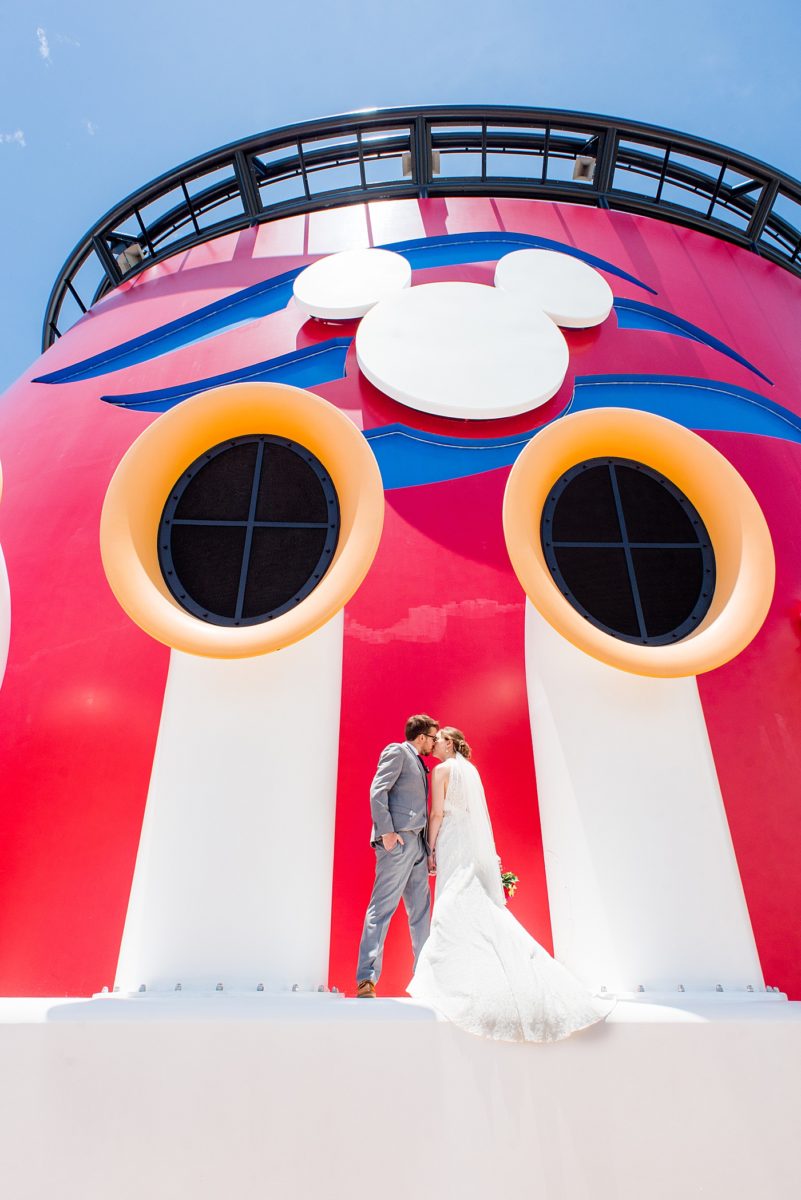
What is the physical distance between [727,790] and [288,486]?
3552mm

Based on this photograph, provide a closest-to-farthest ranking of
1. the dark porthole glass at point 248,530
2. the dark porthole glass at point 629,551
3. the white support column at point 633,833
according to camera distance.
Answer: the white support column at point 633,833
the dark porthole glass at point 248,530
the dark porthole glass at point 629,551

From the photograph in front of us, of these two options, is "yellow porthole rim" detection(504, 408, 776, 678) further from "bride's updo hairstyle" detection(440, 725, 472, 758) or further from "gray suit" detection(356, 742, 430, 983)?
"gray suit" detection(356, 742, 430, 983)

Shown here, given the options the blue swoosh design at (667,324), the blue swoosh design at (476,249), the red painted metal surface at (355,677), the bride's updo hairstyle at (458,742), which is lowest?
the bride's updo hairstyle at (458,742)

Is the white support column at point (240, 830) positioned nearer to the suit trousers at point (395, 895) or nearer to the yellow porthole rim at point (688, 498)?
the suit trousers at point (395, 895)

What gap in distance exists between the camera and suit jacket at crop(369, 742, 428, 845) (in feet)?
12.8

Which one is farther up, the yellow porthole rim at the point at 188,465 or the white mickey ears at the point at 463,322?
the white mickey ears at the point at 463,322

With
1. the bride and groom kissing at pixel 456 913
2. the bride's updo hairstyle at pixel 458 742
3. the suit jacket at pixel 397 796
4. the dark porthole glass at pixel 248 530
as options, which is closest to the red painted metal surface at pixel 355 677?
the bride and groom kissing at pixel 456 913

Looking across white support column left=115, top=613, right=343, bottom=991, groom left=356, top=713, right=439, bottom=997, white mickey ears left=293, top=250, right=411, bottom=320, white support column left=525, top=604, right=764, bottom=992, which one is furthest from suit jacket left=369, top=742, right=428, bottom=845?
white mickey ears left=293, top=250, right=411, bottom=320

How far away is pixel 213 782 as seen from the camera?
143 inches

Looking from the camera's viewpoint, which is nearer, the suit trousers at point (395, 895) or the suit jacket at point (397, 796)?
the suit trousers at point (395, 895)

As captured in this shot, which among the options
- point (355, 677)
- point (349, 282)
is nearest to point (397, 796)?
point (355, 677)

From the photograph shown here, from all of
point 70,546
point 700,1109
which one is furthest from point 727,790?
point 70,546

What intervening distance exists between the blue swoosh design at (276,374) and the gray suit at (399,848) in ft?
14.8

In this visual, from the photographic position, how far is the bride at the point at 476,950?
2.73 meters
